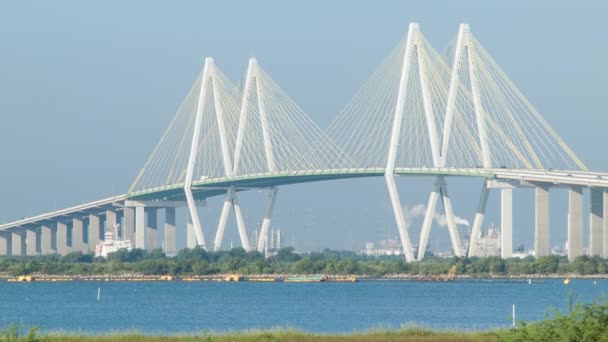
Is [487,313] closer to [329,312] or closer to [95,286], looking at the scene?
[329,312]

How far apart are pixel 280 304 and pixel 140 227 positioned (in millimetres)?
36386

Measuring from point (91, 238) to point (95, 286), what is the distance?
24665 millimetres

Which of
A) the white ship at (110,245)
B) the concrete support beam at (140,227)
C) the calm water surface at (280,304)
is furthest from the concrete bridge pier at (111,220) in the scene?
the calm water surface at (280,304)

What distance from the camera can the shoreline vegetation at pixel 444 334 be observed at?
24.2m

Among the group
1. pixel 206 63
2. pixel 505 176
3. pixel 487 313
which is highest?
pixel 206 63

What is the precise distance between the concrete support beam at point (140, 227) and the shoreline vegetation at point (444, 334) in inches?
2336

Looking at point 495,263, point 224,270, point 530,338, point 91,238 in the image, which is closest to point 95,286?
point 224,270

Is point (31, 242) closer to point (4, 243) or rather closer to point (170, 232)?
point (4, 243)

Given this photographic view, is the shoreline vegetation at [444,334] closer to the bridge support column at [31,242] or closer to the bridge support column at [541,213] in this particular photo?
the bridge support column at [541,213]

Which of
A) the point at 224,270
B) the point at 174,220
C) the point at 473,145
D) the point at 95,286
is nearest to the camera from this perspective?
the point at 473,145

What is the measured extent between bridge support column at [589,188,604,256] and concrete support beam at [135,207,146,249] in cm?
2639

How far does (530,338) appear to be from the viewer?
25.1m

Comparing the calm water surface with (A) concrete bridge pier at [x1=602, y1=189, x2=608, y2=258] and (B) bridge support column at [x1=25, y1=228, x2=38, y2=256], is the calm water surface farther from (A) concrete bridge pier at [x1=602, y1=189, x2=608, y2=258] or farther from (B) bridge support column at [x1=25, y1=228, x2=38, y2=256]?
(B) bridge support column at [x1=25, y1=228, x2=38, y2=256]

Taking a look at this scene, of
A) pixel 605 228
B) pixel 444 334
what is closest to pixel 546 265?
pixel 605 228
